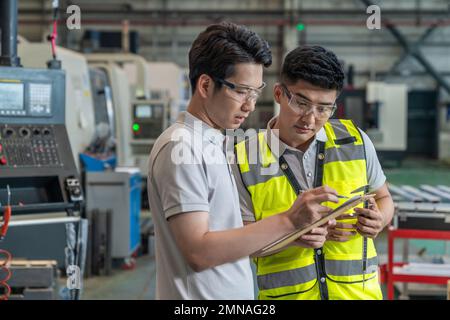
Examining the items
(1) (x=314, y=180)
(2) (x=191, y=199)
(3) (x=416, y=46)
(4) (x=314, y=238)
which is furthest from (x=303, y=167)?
(3) (x=416, y=46)

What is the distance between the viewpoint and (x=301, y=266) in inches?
61.7

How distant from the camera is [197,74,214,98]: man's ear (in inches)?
47.6

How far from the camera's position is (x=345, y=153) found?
1.62 meters

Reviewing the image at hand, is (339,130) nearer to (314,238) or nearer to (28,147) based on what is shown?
(314,238)

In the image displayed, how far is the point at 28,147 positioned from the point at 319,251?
5.65ft

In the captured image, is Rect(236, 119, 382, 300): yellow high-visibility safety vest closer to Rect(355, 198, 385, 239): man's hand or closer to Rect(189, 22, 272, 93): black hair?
Rect(355, 198, 385, 239): man's hand

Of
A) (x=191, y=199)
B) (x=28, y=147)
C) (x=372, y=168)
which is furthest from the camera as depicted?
(x=28, y=147)

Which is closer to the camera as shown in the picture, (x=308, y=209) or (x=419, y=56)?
(x=308, y=209)

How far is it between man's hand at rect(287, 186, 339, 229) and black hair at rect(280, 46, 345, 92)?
1.51 ft

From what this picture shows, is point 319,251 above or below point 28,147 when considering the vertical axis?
below

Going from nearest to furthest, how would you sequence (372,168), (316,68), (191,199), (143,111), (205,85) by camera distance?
1. (191,199)
2. (205,85)
3. (316,68)
4. (372,168)
5. (143,111)

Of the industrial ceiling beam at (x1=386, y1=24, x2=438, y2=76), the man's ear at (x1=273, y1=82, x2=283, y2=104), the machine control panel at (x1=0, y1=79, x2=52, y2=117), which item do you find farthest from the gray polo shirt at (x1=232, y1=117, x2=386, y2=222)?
the industrial ceiling beam at (x1=386, y1=24, x2=438, y2=76)
